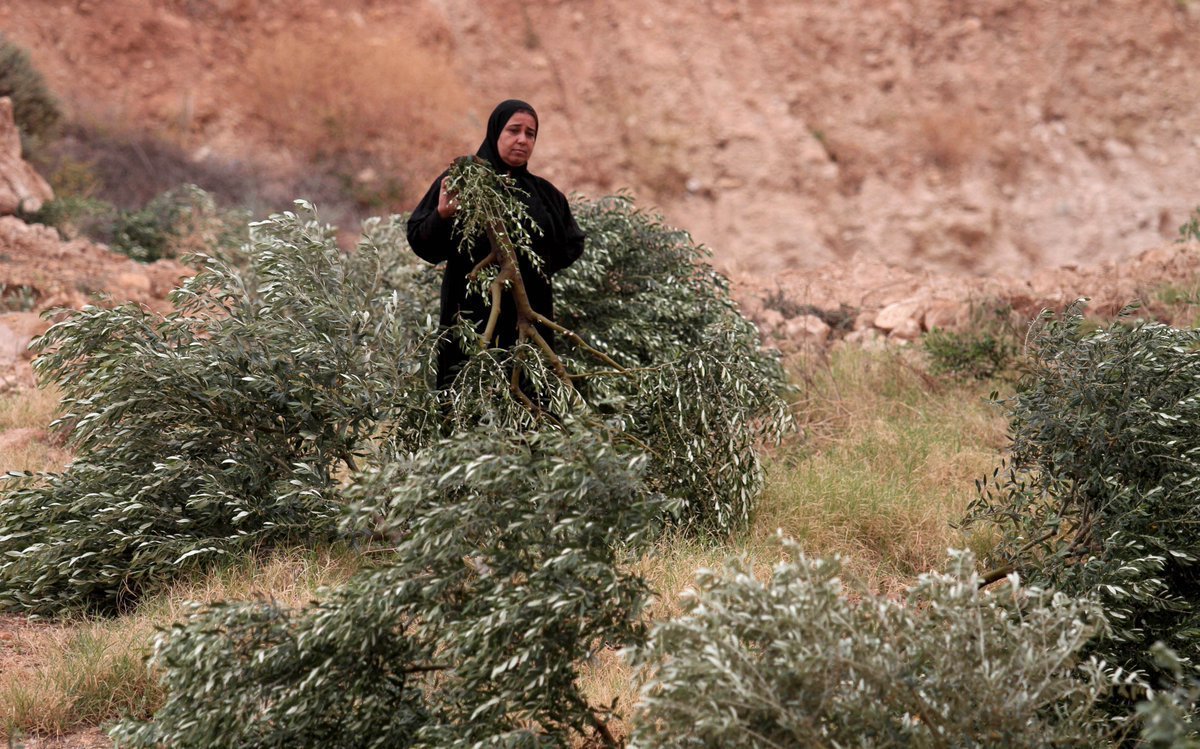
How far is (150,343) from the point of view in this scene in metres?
4.23

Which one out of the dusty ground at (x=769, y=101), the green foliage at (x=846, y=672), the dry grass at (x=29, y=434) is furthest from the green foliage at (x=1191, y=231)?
the dry grass at (x=29, y=434)

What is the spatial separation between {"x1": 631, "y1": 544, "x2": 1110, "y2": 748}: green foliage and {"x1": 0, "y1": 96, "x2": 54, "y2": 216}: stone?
8.94m

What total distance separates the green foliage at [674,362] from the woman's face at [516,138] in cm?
86

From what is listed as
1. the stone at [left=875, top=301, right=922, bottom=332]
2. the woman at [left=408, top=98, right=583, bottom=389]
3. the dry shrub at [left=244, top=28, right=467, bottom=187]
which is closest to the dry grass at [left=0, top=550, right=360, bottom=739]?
the woman at [left=408, top=98, right=583, bottom=389]

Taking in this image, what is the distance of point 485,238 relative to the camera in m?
4.21

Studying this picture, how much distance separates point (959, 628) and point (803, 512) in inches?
84.1

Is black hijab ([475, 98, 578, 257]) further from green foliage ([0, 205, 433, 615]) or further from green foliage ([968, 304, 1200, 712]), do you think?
green foliage ([968, 304, 1200, 712])

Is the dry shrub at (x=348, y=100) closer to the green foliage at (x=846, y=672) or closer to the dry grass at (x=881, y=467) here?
the dry grass at (x=881, y=467)

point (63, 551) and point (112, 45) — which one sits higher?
point (112, 45)

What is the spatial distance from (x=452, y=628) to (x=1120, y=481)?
2.19 m

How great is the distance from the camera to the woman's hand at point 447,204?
157 inches

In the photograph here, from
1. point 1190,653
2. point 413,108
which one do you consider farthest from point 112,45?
point 1190,653

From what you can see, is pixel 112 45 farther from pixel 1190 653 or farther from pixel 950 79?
pixel 1190 653

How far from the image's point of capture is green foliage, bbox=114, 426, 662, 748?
2709 mm
